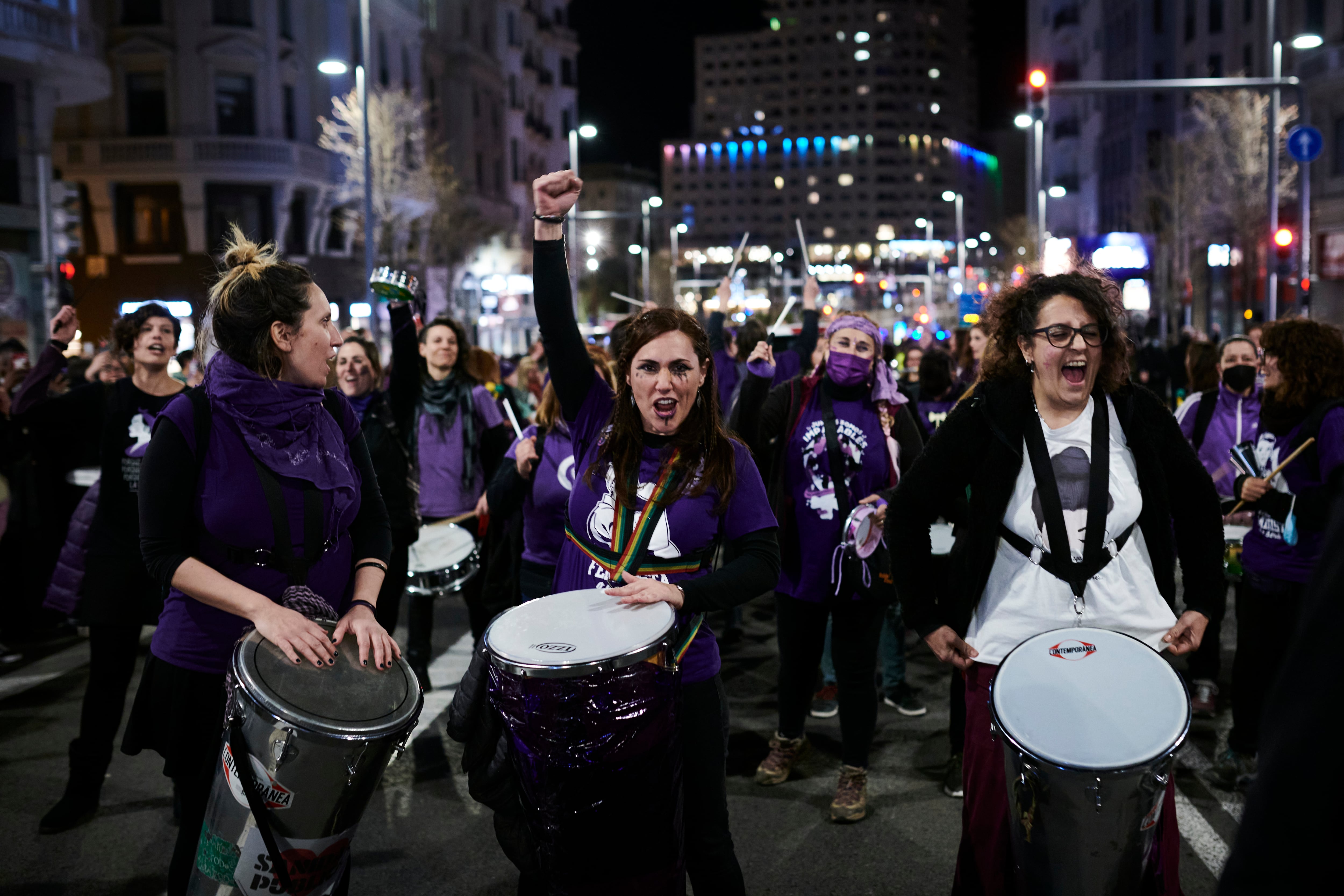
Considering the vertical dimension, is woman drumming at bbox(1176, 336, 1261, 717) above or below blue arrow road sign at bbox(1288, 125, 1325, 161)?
below

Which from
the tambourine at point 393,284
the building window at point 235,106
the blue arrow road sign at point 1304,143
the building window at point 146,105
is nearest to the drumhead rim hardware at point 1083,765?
the tambourine at point 393,284

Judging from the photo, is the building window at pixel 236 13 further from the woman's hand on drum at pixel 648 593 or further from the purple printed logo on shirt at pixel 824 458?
the woman's hand on drum at pixel 648 593

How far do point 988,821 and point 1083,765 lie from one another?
0.60 meters

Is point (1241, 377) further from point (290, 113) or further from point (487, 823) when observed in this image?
point (290, 113)

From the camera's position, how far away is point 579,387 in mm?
3414

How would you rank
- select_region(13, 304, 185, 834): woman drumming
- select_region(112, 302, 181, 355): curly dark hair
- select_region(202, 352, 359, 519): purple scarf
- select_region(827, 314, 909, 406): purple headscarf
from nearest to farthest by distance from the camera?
select_region(202, 352, 359, 519): purple scarf < select_region(13, 304, 185, 834): woman drumming < select_region(112, 302, 181, 355): curly dark hair < select_region(827, 314, 909, 406): purple headscarf

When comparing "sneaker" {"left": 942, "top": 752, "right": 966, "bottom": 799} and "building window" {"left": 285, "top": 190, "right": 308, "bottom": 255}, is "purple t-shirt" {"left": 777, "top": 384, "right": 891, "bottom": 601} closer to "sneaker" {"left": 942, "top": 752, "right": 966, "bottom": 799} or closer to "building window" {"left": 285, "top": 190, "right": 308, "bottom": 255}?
"sneaker" {"left": 942, "top": 752, "right": 966, "bottom": 799}

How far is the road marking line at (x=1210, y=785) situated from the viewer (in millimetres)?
A: 4992

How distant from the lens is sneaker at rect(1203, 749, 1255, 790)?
522 centimetres

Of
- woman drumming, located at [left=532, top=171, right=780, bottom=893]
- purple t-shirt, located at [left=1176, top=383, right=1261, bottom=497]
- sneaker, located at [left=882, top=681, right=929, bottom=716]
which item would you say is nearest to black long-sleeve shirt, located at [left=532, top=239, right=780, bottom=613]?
woman drumming, located at [left=532, top=171, right=780, bottom=893]

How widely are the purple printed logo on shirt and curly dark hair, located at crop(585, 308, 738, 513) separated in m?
1.96

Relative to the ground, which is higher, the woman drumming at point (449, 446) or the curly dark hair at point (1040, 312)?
the curly dark hair at point (1040, 312)

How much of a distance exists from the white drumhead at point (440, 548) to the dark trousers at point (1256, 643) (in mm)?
3901

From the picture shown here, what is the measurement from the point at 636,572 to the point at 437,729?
348 cm
